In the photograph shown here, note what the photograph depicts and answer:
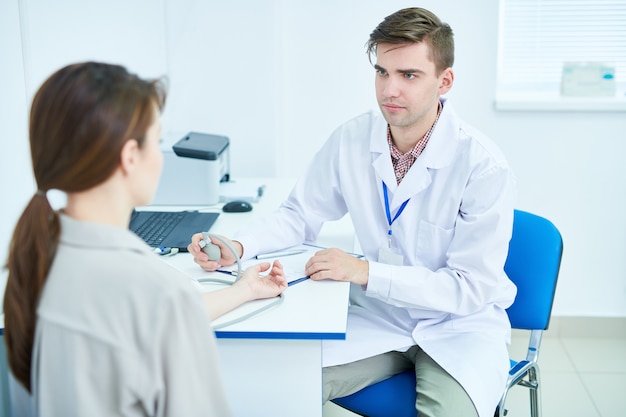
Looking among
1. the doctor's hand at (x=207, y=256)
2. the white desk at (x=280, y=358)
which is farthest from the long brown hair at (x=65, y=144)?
the doctor's hand at (x=207, y=256)

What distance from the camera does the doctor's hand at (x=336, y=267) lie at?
5.25 ft

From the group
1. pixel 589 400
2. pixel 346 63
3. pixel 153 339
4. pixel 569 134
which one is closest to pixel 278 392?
pixel 153 339

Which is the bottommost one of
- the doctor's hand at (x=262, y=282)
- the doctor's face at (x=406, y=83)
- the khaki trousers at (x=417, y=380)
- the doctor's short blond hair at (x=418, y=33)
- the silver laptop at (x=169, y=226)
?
the khaki trousers at (x=417, y=380)

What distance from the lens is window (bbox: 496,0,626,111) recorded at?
2848 millimetres

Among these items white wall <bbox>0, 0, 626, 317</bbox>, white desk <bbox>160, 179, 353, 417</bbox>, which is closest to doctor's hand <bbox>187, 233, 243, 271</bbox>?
white desk <bbox>160, 179, 353, 417</bbox>

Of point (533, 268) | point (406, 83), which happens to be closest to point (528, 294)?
point (533, 268)

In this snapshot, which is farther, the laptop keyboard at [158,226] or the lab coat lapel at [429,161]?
the laptop keyboard at [158,226]

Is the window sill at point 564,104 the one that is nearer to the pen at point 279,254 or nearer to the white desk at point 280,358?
the pen at point 279,254

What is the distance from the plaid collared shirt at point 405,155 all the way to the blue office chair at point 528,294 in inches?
13.5

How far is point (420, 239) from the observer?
1.75 m

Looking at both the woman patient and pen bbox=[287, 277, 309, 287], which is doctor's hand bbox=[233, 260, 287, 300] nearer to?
pen bbox=[287, 277, 309, 287]

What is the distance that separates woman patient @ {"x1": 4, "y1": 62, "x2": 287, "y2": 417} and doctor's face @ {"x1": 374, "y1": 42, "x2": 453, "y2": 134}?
34.3 inches

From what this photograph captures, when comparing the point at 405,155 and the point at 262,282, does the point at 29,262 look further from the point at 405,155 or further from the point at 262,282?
the point at 405,155

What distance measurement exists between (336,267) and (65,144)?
2.67 feet
